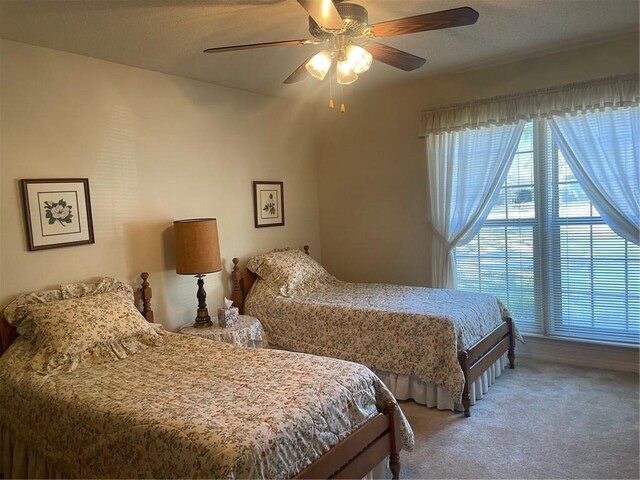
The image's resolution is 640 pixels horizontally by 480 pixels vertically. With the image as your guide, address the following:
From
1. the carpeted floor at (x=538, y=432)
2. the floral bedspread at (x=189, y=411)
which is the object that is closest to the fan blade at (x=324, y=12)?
the floral bedspread at (x=189, y=411)

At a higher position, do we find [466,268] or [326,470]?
[466,268]

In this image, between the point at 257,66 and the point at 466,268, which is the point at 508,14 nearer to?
the point at 257,66

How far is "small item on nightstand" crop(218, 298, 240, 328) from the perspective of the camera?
11.0 feet

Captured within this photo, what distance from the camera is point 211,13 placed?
2.48 metres

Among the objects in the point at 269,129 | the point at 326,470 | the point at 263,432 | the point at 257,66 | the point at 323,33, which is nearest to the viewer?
the point at 263,432

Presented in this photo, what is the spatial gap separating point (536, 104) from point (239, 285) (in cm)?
289

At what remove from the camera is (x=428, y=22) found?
2076 mm

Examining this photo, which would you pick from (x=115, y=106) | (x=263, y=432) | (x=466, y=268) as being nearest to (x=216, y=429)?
(x=263, y=432)

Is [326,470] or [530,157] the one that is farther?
[530,157]

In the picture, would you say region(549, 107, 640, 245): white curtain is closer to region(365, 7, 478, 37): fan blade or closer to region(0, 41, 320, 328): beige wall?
region(365, 7, 478, 37): fan blade

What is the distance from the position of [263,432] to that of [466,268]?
2.97 m

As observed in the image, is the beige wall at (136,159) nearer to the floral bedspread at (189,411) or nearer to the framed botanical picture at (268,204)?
the framed botanical picture at (268,204)

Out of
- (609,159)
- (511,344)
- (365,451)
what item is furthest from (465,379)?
(609,159)

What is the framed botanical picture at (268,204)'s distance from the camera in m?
4.29
